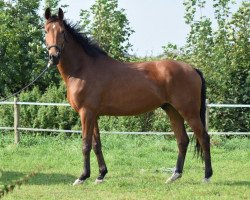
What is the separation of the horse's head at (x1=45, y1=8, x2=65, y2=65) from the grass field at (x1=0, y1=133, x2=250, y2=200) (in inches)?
59.4

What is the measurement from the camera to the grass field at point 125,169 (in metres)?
5.96

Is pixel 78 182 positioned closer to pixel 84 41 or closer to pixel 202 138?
pixel 202 138

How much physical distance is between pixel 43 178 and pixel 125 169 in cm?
139

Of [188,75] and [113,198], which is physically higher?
[188,75]

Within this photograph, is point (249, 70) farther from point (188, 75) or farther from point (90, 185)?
point (90, 185)

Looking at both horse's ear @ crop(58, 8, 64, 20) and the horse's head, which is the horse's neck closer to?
the horse's head

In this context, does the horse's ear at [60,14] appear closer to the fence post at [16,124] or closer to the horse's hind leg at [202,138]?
the horse's hind leg at [202,138]

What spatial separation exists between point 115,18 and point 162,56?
65.0 inches

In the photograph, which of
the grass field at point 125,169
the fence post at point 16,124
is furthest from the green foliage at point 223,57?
the fence post at point 16,124

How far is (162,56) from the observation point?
14.4 metres

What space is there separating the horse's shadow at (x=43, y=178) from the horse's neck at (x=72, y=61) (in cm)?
136

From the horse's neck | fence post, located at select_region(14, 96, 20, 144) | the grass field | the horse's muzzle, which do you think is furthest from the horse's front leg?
fence post, located at select_region(14, 96, 20, 144)

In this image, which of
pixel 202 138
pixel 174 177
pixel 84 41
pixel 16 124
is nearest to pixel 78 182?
pixel 174 177

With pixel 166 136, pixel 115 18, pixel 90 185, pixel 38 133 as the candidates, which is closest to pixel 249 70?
pixel 166 136
